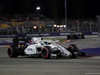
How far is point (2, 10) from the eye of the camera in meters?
63.9

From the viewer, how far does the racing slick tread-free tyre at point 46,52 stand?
1067cm

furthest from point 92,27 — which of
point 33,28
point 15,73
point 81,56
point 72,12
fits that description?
point 15,73

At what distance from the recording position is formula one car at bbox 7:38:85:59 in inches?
425

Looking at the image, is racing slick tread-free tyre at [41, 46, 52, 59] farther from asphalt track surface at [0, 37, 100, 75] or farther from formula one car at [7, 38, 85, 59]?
asphalt track surface at [0, 37, 100, 75]

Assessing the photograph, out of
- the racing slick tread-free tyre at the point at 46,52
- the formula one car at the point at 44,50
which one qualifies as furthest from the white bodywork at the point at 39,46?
the racing slick tread-free tyre at the point at 46,52

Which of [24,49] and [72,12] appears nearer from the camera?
[24,49]

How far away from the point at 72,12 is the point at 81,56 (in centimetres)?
4993

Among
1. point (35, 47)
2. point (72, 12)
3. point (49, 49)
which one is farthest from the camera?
point (72, 12)

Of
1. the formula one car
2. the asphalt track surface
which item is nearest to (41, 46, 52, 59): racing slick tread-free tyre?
the formula one car

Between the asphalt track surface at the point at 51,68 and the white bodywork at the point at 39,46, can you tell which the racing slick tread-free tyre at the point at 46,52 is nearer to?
the white bodywork at the point at 39,46

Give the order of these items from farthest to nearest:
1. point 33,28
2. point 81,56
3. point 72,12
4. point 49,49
Answer: point 72,12 < point 33,28 < point 81,56 < point 49,49

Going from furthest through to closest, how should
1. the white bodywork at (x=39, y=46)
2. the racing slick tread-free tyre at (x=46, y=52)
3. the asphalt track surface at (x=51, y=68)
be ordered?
the white bodywork at (x=39, y=46), the racing slick tread-free tyre at (x=46, y=52), the asphalt track surface at (x=51, y=68)

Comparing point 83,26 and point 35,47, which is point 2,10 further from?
point 35,47

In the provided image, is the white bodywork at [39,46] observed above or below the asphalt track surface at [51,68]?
above
